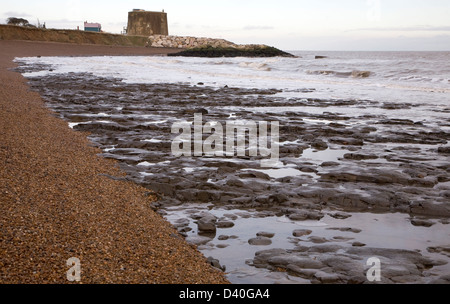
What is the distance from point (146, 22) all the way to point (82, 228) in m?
98.0

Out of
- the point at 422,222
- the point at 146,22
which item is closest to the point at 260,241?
the point at 422,222

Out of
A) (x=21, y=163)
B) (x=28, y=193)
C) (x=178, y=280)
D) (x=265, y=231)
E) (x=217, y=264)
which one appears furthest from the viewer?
(x=21, y=163)

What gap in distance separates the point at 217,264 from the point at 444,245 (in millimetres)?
1859

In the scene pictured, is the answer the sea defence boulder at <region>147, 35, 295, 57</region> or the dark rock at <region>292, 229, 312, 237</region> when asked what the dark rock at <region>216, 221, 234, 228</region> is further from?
the sea defence boulder at <region>147, 35, 295, 57</region>

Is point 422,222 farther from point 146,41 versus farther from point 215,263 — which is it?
point 146,41

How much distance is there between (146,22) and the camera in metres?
96.5

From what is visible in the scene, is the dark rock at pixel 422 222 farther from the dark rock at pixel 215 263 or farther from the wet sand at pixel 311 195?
the dark rock at pixel 215 263

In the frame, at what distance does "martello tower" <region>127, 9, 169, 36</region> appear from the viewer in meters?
96.5

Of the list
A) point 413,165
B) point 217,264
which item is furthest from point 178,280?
point 413,165

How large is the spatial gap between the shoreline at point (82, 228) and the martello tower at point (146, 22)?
95.0 meters

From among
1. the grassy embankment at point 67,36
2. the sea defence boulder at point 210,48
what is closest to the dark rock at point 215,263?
the sea defence boulder at point 210,48

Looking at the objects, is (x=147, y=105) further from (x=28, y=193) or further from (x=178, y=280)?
(x=178, y=280)

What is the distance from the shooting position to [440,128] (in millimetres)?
9164
